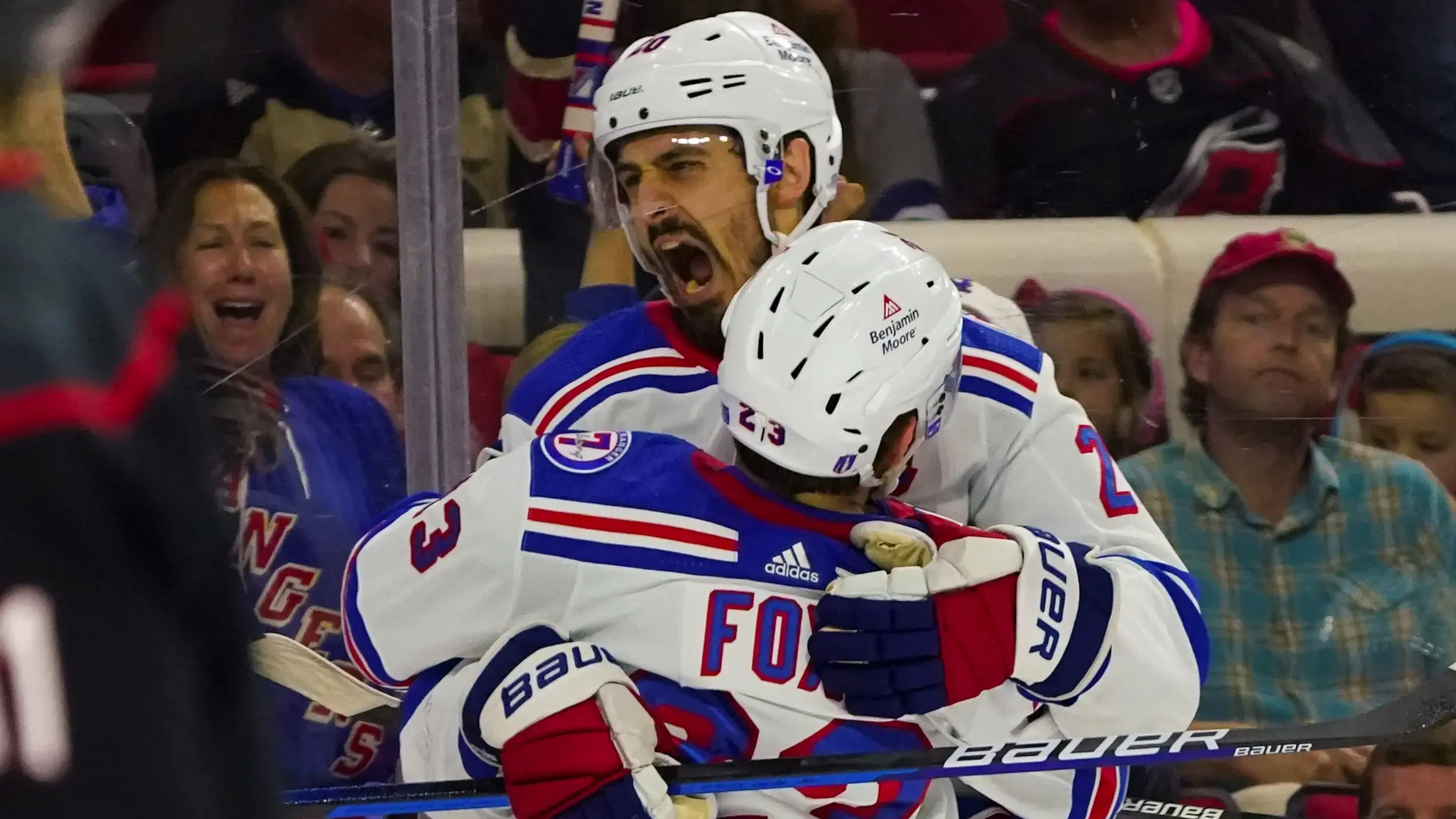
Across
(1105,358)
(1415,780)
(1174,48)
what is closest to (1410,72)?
(1174,48)

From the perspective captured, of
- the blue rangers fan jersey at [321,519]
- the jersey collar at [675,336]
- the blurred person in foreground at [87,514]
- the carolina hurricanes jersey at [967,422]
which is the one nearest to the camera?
the blurred person in foreground at [87,514]

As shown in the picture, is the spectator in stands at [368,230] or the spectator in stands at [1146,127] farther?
the spectator in stands at [1146,127]

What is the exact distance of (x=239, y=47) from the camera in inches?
75.5

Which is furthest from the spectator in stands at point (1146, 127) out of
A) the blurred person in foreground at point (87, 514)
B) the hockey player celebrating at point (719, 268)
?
the blurred person in foreground at point (87, 514)

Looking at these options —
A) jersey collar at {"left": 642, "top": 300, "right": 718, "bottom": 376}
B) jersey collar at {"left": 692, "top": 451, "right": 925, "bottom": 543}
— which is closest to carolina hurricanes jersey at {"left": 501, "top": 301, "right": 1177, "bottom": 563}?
jersey collar at {"left": 642, "top": 300, "right": 718, "bottom": 376}

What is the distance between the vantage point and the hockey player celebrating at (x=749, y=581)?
3.92 ft

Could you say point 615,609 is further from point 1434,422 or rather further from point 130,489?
point 1434,422

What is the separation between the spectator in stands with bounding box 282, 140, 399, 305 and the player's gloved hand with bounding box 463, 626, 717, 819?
80cm

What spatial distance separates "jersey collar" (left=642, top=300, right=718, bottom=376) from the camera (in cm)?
149

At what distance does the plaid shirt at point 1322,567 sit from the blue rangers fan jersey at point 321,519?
3.02ft

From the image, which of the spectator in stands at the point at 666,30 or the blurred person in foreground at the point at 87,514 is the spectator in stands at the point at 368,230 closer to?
the spectator in stands at the point at 666,30

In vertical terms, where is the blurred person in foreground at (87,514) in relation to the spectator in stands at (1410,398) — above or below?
above

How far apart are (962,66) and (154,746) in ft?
5.61

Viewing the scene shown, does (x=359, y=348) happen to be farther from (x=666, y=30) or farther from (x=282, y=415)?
(x=666, y=30)
